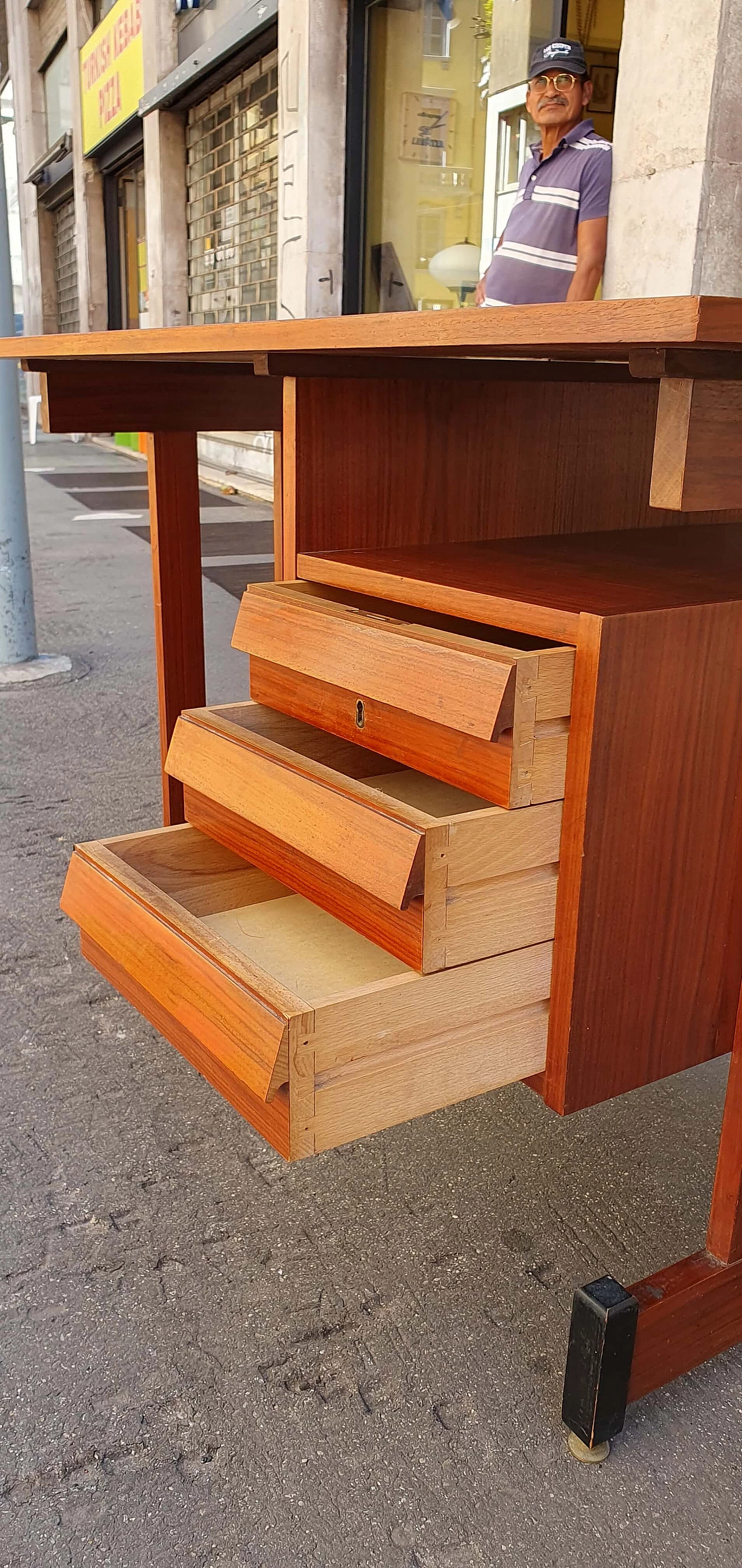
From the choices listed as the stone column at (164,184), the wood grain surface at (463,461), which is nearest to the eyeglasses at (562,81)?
the wood grain surface at (463,461)

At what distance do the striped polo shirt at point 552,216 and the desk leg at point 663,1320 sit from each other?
274 cm

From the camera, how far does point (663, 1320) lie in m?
1.22

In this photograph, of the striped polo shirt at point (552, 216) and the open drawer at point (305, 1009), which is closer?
the open drawer at point (305, 1009)

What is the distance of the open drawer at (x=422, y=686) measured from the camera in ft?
3.42

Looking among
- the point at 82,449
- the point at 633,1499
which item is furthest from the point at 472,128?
the point at 82,449

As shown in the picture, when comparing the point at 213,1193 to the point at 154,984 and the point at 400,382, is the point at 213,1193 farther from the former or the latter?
the point at 400,382

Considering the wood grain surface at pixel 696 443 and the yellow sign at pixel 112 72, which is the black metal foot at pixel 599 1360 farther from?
the yellow sign at pixel 112 72

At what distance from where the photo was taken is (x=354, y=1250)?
4.83 ft

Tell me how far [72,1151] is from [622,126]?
3.87 meters

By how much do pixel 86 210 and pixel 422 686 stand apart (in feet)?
53.1

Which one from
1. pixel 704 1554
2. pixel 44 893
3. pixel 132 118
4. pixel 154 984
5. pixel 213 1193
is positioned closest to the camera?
pixel 704 1554

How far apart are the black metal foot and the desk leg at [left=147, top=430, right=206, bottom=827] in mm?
1219

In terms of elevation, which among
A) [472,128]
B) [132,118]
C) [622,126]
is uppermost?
[132,118]

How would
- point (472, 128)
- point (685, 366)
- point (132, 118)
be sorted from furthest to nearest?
point (132, 118), point (472, 128), point (685, 366)
